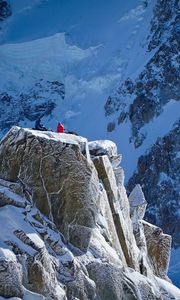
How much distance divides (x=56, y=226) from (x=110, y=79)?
113m

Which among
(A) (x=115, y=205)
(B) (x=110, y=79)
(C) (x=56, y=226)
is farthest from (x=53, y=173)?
(B) (x=110, y=79)

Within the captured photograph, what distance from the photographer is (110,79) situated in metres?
129

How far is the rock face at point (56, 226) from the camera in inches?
595

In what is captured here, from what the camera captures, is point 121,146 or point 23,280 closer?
point 23,280

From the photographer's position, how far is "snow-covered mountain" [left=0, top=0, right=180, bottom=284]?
98625 mm

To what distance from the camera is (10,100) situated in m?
144

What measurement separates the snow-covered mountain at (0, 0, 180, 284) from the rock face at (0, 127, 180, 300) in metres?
68.2

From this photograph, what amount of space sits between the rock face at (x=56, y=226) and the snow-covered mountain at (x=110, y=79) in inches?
2685

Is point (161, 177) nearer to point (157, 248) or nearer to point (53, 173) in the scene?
point (157, 248)

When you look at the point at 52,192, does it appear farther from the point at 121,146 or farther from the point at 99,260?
the point at 121,146

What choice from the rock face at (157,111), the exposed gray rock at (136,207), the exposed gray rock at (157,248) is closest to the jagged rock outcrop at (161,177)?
the rock face at (157,111)

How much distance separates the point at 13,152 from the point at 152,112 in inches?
3584

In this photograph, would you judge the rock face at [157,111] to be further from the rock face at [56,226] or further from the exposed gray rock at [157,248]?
the rock face at [56,226]

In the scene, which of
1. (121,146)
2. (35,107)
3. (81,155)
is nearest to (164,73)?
(121,146)
